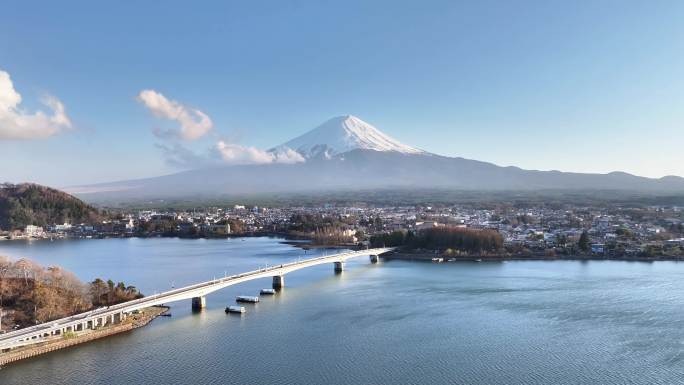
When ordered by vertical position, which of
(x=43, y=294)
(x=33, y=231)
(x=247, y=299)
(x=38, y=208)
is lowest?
(x=247, y=299)

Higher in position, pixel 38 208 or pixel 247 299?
pixel 38 208

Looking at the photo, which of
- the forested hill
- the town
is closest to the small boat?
the town

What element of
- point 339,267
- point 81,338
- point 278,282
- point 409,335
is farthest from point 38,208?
point 409,335

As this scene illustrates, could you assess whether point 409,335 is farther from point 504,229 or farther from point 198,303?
point 504,229

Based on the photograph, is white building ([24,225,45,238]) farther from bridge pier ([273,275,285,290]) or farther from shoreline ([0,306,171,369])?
shoreline ([0,306,171,369])

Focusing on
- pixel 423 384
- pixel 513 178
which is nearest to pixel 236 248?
pixel 423 384

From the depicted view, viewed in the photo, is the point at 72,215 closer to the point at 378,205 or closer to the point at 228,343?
the point at 378,205
